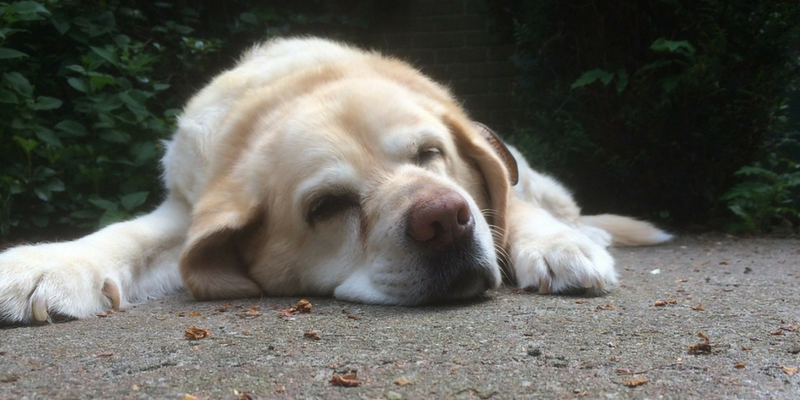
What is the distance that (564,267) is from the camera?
248 cm

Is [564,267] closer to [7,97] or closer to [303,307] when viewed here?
[303,307]

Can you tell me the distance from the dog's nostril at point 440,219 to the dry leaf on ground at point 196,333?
72 cm

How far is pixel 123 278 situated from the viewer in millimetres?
2824

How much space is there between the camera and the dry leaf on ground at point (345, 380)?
1.44m

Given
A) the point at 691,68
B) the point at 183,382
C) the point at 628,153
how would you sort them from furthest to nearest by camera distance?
the point at 628,153
the point at 691,68
the point at 183,382

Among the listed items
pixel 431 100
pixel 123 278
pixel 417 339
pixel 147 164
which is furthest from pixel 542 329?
pixel 147 164

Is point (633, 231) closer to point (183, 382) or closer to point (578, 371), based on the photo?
point (578, 371)

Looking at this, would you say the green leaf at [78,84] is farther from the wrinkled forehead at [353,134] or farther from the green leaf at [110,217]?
the wrinkled forehead at [353,134]

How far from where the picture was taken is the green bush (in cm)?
453

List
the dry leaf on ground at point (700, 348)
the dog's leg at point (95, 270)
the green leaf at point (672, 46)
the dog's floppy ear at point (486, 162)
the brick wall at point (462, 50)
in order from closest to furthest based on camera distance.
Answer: the dry leaf on ground at point (700, 348) < the dog's leg at point (95, 270) < the dog's floppy ear at point (486, 162) < the green leaf at point (672, 46) < the brick wall at point (462, 50)

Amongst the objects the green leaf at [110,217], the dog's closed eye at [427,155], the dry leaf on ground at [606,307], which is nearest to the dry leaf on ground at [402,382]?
Result: the dry leaf on ground at [606,307]

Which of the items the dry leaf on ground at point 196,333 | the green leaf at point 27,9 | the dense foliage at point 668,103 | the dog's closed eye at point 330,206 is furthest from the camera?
the dense foliage at point 668,103

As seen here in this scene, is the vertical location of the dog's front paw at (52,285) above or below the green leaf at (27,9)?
below

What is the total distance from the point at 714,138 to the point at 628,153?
2.07 feet
